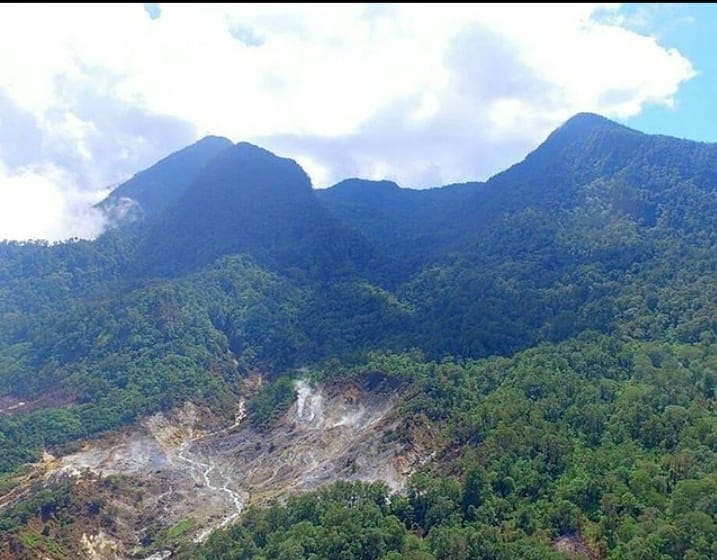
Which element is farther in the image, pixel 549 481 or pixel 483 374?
pixel 483 374

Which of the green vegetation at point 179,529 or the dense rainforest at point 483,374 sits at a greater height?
the dense rainforest at point 483,374

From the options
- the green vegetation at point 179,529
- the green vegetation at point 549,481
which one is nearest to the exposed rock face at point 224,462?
the green vegetation at point 179,529

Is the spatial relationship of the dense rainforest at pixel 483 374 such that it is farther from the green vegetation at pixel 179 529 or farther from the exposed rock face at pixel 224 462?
the green vegetation at pixel 179 529

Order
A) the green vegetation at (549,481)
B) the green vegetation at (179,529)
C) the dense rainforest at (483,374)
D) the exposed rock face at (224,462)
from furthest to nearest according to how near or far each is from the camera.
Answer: the exposed rock face at (224,462) → the green vegetation at (179,529) → the dense rainforest at (483,374) → the green vegetation at (549,481)

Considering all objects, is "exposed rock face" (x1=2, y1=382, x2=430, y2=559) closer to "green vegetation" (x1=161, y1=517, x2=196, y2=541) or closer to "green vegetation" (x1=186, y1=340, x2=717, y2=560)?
"green vegetation" (x1=161, y1=517, x2=196, y2=541)

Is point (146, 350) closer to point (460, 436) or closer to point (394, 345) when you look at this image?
point (394, 345)

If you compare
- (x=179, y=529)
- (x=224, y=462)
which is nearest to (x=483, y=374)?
(x=224, y=462)

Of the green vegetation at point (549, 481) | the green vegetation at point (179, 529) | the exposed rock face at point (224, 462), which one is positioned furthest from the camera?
the exposed rock face at point (224, 462)

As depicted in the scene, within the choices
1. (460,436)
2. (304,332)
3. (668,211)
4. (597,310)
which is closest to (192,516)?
(460,436)

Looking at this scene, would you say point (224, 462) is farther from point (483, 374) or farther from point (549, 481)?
point (549, 481)
